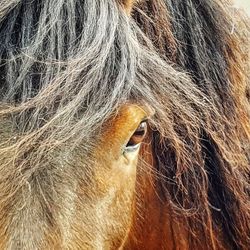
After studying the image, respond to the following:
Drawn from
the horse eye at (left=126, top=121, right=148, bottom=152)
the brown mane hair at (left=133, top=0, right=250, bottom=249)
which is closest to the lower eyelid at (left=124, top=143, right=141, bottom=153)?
the horse eye at (left=126, top=121, right=148, bottom=152)

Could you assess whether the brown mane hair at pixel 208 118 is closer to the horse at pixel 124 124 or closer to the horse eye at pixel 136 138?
the horse at pixel 124 124

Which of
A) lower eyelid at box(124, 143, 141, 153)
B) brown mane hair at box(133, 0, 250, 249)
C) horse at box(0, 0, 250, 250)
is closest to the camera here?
Answer: horse at box(0, 0, 250, 250)

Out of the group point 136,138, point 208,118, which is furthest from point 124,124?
point 208,118

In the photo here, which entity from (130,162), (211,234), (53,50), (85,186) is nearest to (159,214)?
(211,234)

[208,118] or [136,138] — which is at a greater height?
[136,138]

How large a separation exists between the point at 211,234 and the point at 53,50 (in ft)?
2.42

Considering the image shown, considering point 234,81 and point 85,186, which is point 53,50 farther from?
point 234,81

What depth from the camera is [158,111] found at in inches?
52.0

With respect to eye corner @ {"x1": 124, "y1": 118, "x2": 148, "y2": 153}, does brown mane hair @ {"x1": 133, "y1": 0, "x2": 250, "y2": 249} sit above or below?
below

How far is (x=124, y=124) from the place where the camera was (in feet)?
3.96

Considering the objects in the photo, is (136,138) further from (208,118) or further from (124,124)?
(208,118)

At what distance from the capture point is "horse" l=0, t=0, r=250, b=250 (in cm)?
110

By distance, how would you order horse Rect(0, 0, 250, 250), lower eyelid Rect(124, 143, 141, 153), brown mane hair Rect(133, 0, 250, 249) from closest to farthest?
1. horse Rect(0, 0, 250, 250)
2. lower eyelid Rect(124, 143, 141, 153)
3. brown mane hair Rect(133, 0, 250, 249)

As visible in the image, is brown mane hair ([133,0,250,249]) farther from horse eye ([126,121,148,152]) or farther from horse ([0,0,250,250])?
horse eye ([126,121,148,152])
